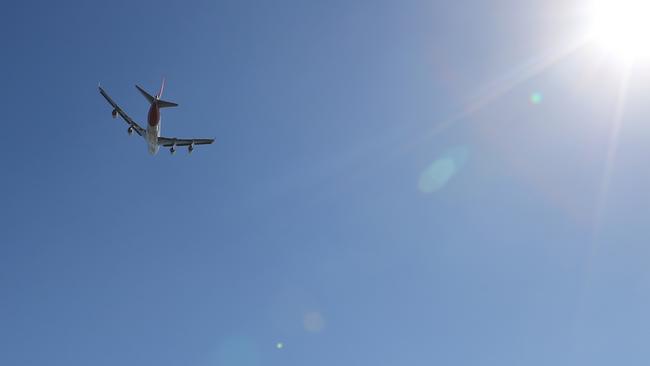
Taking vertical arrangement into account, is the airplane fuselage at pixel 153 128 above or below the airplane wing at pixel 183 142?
below

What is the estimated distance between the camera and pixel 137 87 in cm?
14412

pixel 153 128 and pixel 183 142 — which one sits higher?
pixel 183 142

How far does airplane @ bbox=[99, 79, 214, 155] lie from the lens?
148m

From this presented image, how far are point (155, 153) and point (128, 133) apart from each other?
7542 mm

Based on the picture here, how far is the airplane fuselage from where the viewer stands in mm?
148625

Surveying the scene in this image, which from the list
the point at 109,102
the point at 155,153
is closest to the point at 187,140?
the point at 155,153

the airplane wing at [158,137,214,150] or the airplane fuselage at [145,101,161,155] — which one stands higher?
the airplane wing at [158,137,214,150]

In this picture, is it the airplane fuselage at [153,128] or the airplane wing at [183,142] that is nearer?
the airplane fuselage at [153,128]

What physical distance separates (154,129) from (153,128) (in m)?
0.36

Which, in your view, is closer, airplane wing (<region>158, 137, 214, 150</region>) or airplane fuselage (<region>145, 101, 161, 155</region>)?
airplane fuselage (<region>145, 101, 161, 155</region>)

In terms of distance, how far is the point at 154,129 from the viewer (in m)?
152

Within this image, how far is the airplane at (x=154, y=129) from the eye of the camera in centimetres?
14838

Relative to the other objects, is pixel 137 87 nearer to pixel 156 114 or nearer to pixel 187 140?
pixel 156 114

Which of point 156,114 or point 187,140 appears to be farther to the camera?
point 187,140
